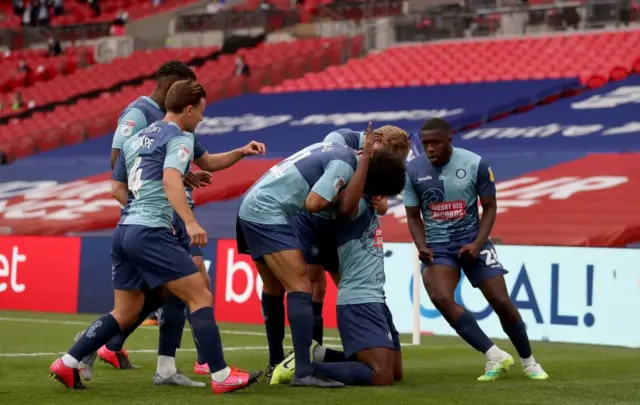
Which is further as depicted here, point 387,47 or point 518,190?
point 387,47

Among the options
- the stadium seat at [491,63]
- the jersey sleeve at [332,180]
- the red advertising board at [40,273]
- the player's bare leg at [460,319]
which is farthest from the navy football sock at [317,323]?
the stadium seat at [491,63]

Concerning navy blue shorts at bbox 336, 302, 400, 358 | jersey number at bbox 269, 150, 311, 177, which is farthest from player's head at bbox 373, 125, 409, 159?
navy blue shorts at bbox 336, 302, 400, 358

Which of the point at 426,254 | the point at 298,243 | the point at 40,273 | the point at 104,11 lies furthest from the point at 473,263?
the point at 104,11

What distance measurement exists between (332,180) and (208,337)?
4.06ft

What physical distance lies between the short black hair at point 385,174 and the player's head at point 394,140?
24 centimetres

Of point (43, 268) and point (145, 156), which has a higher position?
point (145, 156)

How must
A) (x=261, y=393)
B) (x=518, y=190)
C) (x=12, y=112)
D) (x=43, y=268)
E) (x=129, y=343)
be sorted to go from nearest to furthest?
(x=261, y=393) → (x=129, y=343) → (x=43, y=268) → (x=518, y=190) → (x=12, y=112)

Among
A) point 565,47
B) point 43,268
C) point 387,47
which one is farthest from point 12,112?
point 43,268

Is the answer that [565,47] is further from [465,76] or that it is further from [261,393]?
[261,393]

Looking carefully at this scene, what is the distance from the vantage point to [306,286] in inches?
312

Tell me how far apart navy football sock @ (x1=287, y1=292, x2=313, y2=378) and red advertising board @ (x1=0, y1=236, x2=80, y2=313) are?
1061 cm

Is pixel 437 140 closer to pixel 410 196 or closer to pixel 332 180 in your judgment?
pixel 410 196

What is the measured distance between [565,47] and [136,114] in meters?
21.4

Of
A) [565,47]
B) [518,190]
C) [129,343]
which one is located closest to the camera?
[129,343]
